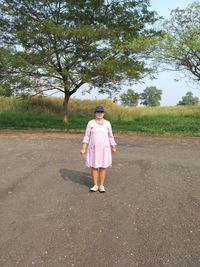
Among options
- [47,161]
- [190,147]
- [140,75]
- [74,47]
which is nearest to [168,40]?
[140,75]

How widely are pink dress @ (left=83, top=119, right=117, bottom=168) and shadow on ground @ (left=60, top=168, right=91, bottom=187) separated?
671 mm

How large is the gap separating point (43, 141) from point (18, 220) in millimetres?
8371

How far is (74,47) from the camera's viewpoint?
64.6 ft

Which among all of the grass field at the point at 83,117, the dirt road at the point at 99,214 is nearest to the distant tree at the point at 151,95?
Result: the grass field at the point at 83,117

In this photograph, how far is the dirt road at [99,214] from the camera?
14.1 ft

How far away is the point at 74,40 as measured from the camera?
1920 centimetres

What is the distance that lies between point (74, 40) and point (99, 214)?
15091 mm

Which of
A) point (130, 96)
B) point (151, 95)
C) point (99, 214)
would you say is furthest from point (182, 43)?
point (151, 95)

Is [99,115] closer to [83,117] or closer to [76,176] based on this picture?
[76,176]

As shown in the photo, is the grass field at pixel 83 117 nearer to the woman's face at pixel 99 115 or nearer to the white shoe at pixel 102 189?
the woman's face at pixel 99 115

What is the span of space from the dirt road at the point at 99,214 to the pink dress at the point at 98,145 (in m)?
0.57

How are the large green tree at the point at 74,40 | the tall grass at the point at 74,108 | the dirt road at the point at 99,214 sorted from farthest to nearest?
the tall grass at the point at 74,108
the large green tree at the point at 74,40
the dirt road at the point at 99,214

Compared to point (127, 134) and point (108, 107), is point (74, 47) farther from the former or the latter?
point (108, 107)

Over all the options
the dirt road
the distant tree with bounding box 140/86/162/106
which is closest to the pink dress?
A: the dirt road
